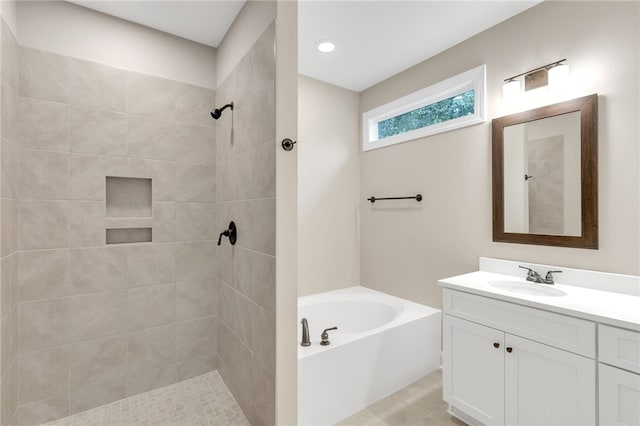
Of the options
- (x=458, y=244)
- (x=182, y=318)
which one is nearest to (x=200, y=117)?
(x=182, y=318)

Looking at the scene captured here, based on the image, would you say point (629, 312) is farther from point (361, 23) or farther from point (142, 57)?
point (142, 57)

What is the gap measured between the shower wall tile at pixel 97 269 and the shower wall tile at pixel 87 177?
337mm

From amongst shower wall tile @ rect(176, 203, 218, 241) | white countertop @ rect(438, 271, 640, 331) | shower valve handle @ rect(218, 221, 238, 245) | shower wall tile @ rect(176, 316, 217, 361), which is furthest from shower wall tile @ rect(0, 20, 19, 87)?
white countertop @ rect(438, 271, 640, 331)

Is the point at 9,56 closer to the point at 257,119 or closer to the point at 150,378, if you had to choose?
the point at 257,119

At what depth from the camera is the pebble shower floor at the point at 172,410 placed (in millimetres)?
1794

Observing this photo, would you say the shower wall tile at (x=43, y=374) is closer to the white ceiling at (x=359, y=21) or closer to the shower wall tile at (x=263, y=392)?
the shower wall tile at (x=263, y=392)

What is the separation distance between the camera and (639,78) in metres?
1.59

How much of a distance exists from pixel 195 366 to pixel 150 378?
29 centimetres

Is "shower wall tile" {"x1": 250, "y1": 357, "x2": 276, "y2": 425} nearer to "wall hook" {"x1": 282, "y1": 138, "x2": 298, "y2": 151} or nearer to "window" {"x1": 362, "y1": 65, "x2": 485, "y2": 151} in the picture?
"wall hook" {"x1": 282, "y1": 138, "x2": 298, "y2": 151}

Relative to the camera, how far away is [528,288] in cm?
185

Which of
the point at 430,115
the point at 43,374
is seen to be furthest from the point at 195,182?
the point at 430,115

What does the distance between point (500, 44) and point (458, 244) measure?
1.47m

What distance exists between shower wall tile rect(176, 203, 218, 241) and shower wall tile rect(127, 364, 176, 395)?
2.97 ft

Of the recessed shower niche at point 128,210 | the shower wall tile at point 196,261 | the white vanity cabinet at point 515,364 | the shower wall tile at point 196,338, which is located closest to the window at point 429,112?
the white vanity cabinet at point 515,364
